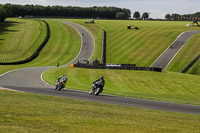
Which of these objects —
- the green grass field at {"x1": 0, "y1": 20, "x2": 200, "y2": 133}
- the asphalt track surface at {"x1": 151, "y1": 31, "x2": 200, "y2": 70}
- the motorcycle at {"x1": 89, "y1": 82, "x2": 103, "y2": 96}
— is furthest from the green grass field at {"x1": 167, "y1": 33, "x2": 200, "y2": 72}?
the motorcycle at {"x1": 89, "y1": 82, "x2": 103, "y2": 96}

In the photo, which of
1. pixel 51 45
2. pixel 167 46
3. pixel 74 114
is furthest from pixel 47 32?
pixel 74 114

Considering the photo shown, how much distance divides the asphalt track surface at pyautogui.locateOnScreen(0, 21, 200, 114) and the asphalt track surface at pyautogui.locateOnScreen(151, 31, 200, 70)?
66.0 ft

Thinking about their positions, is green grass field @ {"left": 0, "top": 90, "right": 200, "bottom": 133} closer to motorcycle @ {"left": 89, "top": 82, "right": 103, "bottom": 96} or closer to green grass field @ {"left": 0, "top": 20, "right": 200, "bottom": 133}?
green grass field @ {"left": 0, "top": 20, "right": 200, "bottom": 133}

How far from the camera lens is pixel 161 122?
15695 mm

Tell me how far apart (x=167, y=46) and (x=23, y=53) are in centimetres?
3866

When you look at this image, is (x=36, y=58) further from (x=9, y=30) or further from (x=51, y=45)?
(x=9, y=30)

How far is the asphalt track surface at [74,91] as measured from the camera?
23.2 meters

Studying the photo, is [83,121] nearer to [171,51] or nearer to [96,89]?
[96,89]

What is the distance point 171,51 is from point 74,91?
194ft

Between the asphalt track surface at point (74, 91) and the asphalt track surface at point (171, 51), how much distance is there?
792 inches

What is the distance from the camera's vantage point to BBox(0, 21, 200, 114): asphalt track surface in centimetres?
2325

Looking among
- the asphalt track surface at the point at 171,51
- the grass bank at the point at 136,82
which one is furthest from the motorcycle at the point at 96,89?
the asphalt track surface at the point at 171,51

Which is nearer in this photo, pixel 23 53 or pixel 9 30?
pixel 23 53

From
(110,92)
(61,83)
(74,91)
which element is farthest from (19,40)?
(110,92)
